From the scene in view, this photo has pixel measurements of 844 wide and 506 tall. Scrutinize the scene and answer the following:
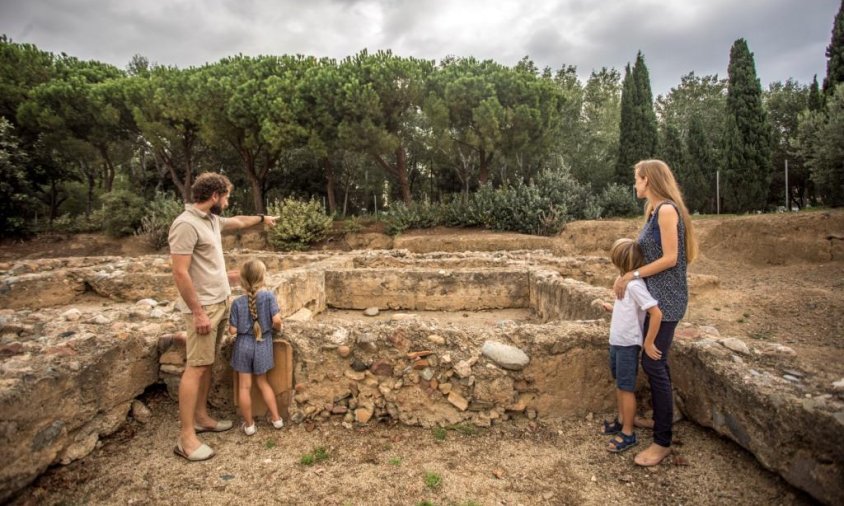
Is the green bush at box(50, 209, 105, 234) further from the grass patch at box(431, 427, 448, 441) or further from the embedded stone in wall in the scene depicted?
the embedded stone in wall

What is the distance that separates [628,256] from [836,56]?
21.6m

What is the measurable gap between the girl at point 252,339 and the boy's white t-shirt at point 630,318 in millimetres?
2507

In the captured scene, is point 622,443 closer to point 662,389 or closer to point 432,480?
point 662,389

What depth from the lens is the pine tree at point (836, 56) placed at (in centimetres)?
1644

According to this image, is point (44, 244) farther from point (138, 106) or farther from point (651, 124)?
point (651, 124)

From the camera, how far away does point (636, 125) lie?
75.5ft

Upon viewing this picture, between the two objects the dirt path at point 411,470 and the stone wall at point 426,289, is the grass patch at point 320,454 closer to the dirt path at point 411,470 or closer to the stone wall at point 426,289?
the dirt path at point 411,470

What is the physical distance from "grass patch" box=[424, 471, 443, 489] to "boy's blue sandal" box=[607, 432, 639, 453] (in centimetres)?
120

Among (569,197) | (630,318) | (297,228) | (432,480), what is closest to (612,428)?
(630,318)

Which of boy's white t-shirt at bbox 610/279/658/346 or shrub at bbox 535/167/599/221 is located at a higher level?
shrub at bbox 535/167/599/221

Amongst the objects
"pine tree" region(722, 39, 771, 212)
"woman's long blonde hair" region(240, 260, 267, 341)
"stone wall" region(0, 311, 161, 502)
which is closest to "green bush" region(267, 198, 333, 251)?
"stone wall" region(0, 311, 161, 502)

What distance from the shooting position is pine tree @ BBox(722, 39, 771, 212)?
1919cm

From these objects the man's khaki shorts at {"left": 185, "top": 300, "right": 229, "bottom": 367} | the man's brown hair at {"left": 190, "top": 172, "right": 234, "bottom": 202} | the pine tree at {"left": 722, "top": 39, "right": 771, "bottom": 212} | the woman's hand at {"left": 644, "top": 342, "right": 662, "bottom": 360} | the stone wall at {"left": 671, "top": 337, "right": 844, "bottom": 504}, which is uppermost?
the pine tree at {"left": 722, "top": 39, "right": 771, "bottom": 212}

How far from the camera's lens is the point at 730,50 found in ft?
65.5
